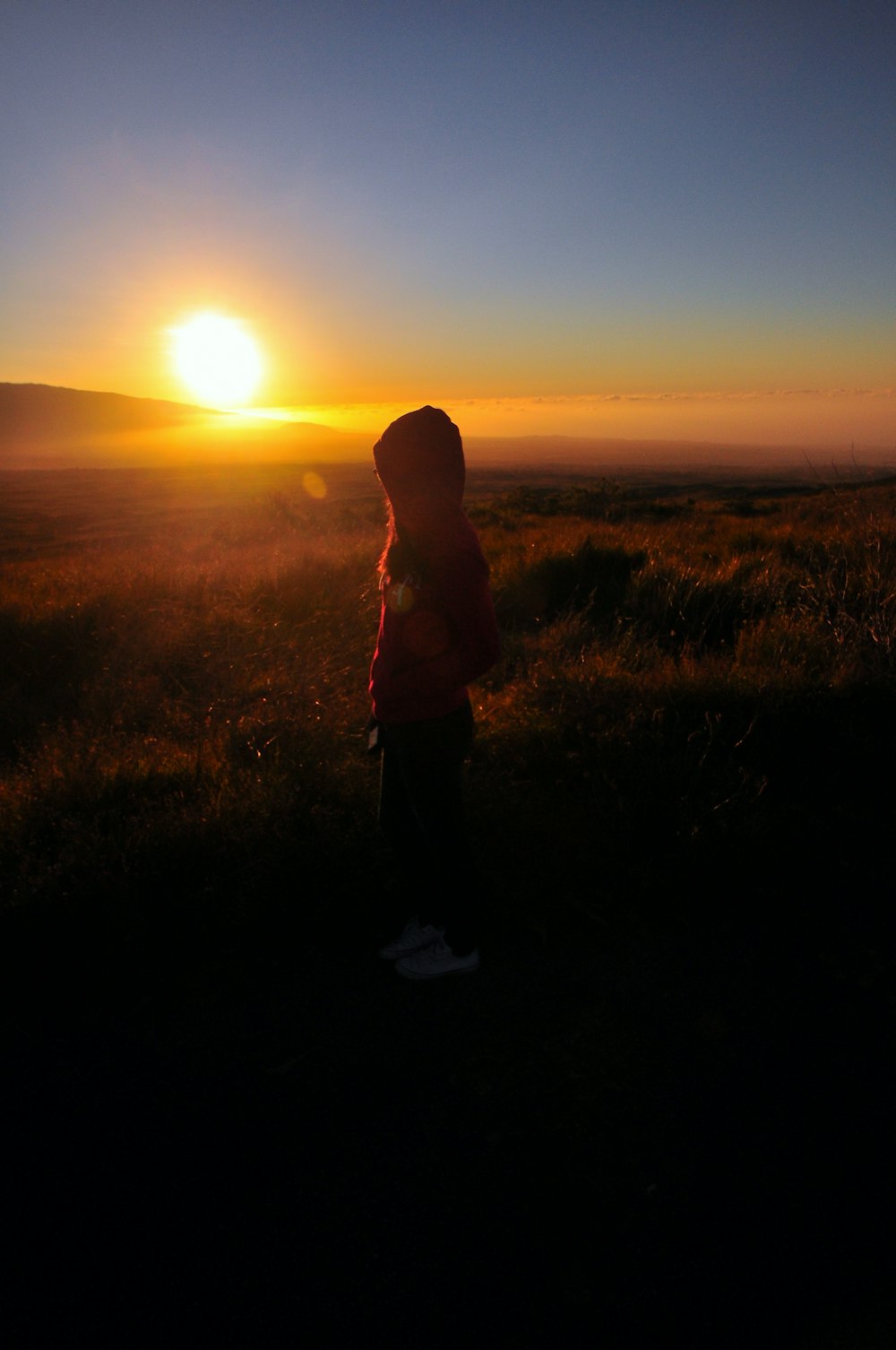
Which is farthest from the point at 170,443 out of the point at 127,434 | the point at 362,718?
the point at 362,718

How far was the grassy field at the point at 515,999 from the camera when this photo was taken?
1754mm

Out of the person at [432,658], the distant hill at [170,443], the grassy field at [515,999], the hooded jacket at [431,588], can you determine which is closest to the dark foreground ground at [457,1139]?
the grassy field at [515,999]

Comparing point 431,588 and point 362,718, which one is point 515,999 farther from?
point 362,718

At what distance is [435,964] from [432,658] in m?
1.08

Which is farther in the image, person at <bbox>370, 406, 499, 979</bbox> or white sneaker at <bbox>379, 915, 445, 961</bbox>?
white sneaker at <bbox>379, 915, 445, 961</bbox>

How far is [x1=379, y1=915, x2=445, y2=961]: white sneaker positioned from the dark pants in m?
0.03

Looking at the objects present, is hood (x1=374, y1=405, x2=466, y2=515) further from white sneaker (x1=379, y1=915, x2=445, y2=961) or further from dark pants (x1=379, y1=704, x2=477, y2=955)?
white sneaker (x1=379, y1=915, x2=445, y2=961)

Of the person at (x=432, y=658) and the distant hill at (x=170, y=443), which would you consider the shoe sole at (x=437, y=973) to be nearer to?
the person at (x=432, y=658)

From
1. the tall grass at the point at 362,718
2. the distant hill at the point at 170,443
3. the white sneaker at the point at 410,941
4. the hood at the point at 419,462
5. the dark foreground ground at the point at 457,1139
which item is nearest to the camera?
the dark foreground ground at the point at 457,1139

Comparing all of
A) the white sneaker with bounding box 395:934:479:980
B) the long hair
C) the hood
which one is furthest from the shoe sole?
the hood

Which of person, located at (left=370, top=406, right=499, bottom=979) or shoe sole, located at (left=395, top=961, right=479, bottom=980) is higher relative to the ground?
person, located at (left=370, top=406, right=499, bottom=979)

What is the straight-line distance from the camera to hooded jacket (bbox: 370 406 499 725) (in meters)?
2.46

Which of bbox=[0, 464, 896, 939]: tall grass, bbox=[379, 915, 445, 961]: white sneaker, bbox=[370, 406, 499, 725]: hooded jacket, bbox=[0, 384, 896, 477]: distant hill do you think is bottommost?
bbox=[379, 915, 445, 961]: white sneaker

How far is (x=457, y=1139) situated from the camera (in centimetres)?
205
